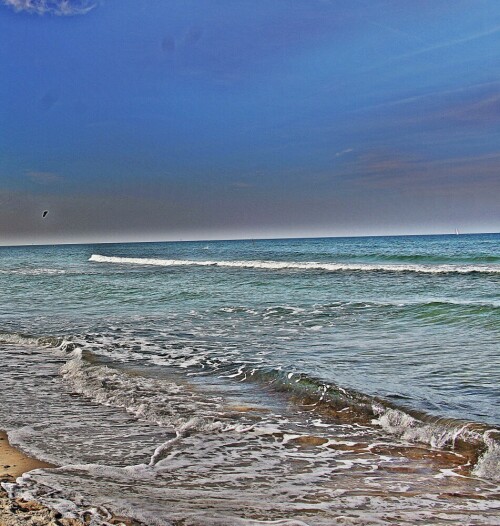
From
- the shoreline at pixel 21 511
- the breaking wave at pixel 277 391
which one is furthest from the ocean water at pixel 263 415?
the shoreline at pixel 21 511

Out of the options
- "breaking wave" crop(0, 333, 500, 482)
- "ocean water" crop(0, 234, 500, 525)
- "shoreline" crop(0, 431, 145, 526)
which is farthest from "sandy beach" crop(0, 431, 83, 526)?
"breaking wave" crop(0, 333, 500, 482)

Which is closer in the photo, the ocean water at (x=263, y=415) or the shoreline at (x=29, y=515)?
the shoreline at (x=29, y=515)

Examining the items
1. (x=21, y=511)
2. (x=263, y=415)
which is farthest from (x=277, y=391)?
(x=21, y=511)

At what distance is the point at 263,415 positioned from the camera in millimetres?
6473

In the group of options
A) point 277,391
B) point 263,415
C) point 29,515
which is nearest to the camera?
Result: point 29,515

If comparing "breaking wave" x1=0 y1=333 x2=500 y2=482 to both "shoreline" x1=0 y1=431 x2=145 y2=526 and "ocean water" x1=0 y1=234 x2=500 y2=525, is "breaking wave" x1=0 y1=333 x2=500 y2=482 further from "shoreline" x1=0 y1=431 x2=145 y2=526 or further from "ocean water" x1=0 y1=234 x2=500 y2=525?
"shoreline" x1=0 y1=431 x2=145 y2=526

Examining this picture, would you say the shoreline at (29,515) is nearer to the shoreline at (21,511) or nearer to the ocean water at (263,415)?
the shoreline at (21,511)

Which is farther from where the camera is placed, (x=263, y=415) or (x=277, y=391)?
(x=277, y=391)

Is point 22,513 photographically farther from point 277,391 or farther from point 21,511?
point 277,391

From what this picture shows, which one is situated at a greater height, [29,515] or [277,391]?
[29,515]

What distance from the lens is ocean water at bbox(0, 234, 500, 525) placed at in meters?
4.16

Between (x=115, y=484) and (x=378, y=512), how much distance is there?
2.11 meters

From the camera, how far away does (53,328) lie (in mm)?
13266

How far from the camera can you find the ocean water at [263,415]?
4160 mm
